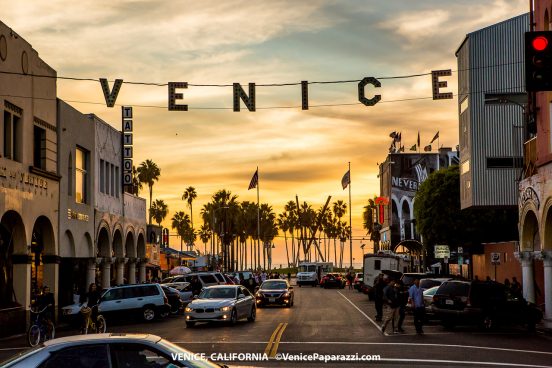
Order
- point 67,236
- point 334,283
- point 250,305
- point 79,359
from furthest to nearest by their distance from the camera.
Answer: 1. point 334,283
2. point 67,236
3. point 250,305
4. point 79,359

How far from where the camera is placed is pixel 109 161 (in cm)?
4797

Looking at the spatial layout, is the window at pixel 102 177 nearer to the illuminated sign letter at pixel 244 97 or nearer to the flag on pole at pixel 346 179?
the illuminated sign letter at pixel 244 97

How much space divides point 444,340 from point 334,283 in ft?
203

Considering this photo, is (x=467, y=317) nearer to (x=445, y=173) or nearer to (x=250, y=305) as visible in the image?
(x=250, y=305)

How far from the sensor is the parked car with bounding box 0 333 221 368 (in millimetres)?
9391

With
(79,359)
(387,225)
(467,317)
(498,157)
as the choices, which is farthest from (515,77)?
(387,225)

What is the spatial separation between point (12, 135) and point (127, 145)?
18.4 metres

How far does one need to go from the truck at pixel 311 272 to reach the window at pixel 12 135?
219 ft

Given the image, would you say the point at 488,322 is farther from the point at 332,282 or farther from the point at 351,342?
the point at 332,282

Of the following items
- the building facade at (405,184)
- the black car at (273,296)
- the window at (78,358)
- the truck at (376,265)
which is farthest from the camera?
the building facade at (405,184)

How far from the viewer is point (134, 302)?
3441 centimetres

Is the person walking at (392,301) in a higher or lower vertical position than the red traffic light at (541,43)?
lower

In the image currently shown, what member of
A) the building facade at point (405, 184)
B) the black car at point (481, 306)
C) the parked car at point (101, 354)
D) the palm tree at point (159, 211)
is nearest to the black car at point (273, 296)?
the black car at point (481, 306)

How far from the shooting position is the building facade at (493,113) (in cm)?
4656
